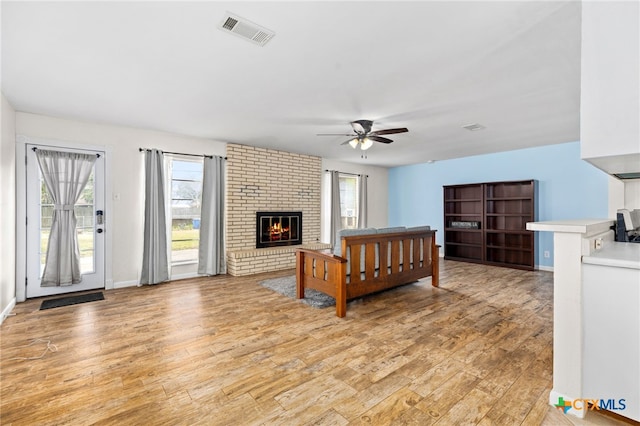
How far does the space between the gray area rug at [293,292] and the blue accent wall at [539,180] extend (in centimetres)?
429

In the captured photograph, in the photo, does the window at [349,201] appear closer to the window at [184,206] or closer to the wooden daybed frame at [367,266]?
the wooden daybed frame at [367,266]

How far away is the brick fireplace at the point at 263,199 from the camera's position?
552cm

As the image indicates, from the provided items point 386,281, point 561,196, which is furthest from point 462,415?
point 561,196

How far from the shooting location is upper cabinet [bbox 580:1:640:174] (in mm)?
1592

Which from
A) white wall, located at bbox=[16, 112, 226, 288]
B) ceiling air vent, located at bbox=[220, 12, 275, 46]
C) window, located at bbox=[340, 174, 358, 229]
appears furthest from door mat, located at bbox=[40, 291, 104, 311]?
window, located at bbox=[340, 174, 358, 229]

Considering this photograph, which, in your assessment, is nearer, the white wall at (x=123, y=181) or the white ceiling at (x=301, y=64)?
the white ceiling at (x=301, y=64)

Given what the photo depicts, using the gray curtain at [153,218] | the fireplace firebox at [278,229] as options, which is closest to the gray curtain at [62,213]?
the gray curtain at [153,218]

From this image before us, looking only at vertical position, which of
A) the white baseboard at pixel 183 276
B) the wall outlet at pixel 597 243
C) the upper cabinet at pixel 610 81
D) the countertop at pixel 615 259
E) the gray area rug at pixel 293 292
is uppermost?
the upper cabinet at pixel 610 81

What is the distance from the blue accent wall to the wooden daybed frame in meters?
2.93

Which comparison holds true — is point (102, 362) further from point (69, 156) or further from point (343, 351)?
point (69, 156)

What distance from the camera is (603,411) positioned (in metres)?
1.70

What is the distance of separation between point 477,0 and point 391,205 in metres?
7.03

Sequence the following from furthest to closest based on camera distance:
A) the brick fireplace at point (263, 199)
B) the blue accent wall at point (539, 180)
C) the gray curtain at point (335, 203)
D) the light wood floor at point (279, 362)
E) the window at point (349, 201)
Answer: the window at point (349, 201) < the gray curtain at point (335, 203) < the brick fireplace at point (263, 199) < the blue accent wall at point (539, 180) < the light wood floor at point (279, 362)

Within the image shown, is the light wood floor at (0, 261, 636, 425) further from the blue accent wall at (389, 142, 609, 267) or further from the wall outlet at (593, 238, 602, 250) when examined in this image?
the blue accent wall at (389, 142, 609, 267)
